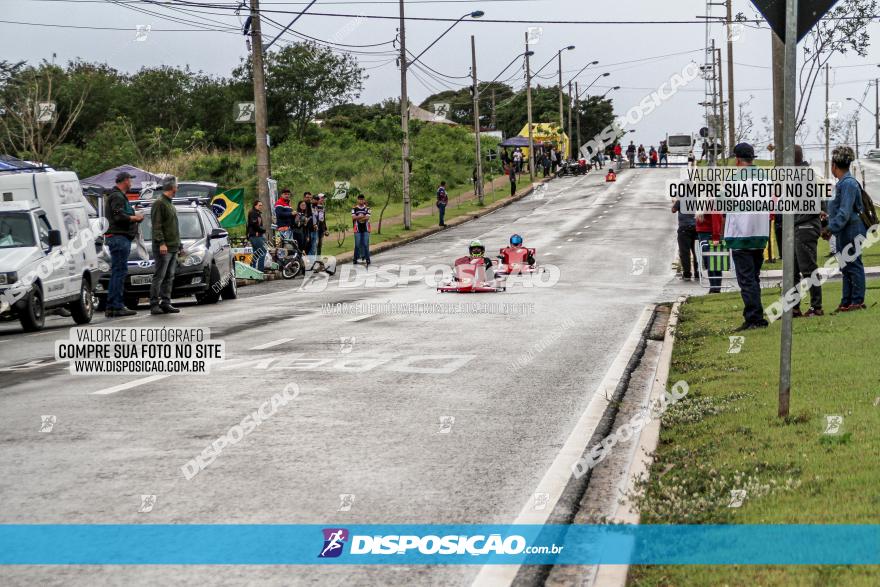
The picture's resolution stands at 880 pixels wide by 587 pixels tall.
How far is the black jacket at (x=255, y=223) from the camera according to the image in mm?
30422

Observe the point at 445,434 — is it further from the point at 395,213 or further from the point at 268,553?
the point at 395,213

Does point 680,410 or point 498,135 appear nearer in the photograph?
point 680,410

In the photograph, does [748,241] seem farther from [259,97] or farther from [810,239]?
[259,97]

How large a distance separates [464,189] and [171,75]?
3024 cm

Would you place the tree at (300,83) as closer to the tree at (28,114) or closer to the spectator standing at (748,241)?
the tree at (28,114)

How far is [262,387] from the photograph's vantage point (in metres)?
10.5

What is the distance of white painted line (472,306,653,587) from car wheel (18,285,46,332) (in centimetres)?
934

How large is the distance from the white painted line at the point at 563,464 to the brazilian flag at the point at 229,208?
24145mm

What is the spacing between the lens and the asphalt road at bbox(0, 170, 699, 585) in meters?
6.20

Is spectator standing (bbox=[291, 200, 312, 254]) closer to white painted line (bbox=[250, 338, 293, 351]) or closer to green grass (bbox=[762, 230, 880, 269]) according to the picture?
green grass (bbox=[762, 230, 880, 269])

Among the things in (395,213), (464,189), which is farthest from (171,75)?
(395,213)

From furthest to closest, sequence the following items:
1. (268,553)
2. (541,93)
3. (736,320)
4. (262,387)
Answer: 1. (541,93)
2. (736,320)
3. (262,387)
4. (268,553)

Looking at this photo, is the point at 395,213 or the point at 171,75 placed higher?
the point at 171,75

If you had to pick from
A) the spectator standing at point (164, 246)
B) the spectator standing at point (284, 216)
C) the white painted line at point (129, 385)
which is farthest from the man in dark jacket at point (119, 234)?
the spectator standing at point (284, 216)
